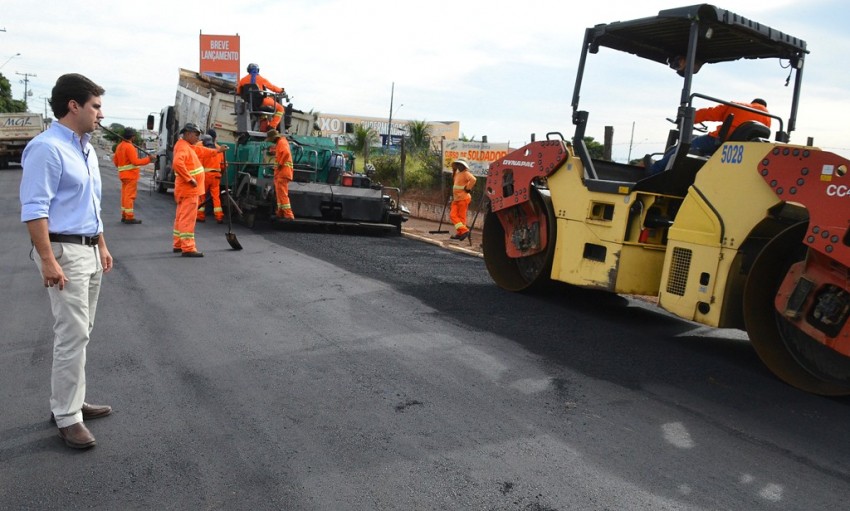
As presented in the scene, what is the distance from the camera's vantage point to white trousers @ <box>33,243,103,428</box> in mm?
3510

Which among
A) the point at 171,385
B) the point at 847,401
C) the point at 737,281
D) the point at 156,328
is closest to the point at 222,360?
the point at 171,385

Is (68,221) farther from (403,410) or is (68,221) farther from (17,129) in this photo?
(17,129)

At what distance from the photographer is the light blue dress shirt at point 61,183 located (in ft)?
11.2

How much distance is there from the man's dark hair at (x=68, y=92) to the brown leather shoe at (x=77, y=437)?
4.89 feet

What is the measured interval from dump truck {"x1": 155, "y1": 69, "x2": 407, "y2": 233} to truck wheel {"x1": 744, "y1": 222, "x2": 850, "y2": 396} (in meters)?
7.72

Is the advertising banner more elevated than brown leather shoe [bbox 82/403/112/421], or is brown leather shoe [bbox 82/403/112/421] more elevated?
the advertising banner

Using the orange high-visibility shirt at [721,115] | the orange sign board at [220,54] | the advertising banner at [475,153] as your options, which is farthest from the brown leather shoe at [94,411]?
the orange sign board at [220,54]

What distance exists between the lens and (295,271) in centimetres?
844

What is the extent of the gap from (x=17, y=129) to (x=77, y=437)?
32.0 meters

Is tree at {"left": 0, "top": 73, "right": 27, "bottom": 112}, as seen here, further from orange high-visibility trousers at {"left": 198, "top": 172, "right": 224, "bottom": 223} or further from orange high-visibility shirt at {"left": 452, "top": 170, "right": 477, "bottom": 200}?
orange high-visibility shirt at {"left": 452, "top": 170, "right": 477, "bottom": 200}

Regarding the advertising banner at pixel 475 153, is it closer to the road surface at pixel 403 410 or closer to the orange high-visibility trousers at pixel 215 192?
the orange high-visibility trousers at pixel 215 192

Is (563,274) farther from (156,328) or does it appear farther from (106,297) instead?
(106,297)

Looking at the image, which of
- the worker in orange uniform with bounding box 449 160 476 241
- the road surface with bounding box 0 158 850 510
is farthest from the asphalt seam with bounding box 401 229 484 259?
the road surface with bounding box 0 158 850 510

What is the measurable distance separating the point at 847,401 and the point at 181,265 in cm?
686
